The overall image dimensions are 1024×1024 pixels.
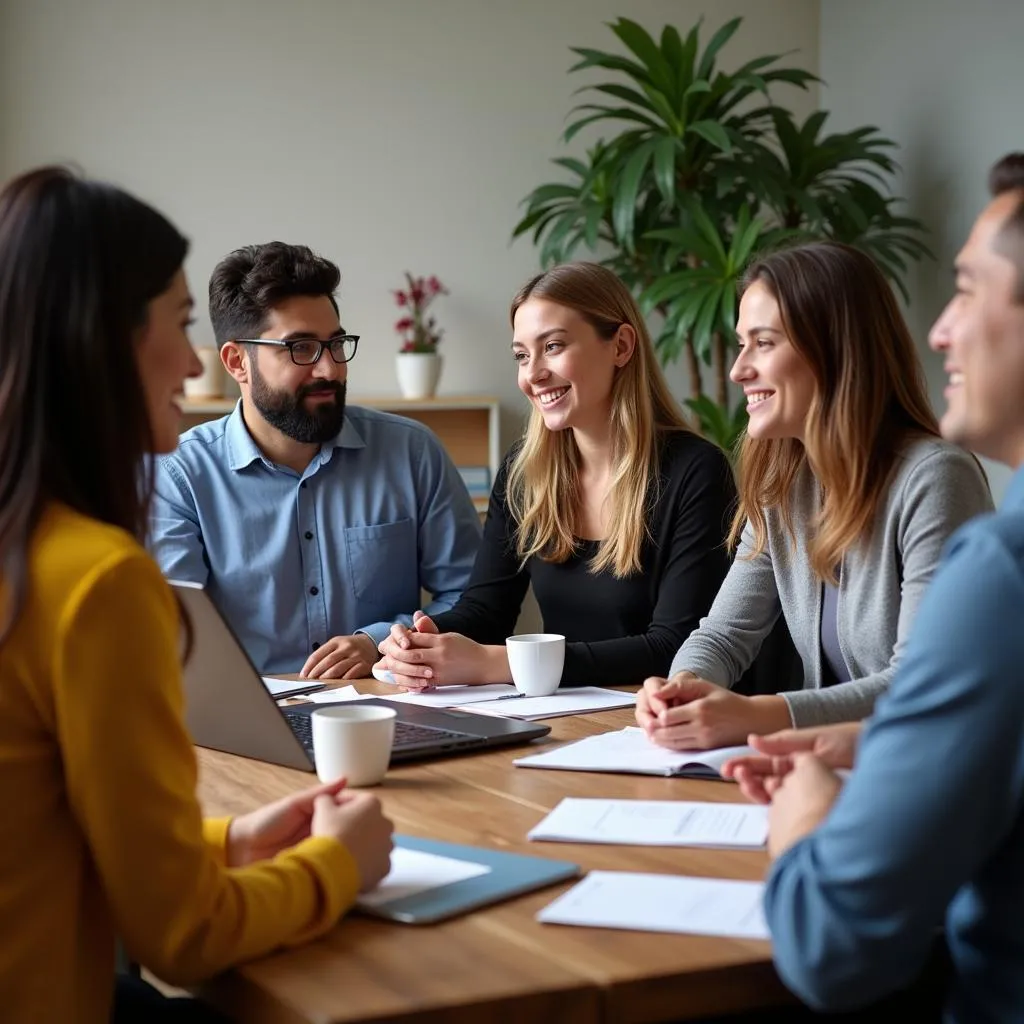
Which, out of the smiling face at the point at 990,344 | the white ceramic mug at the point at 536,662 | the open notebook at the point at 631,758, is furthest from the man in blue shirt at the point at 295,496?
the smiling face at the point at 990,344

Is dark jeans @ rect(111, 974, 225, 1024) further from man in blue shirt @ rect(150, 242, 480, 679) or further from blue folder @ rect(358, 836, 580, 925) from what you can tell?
man in blue shirt @ rect(150, 242, 480, 679)

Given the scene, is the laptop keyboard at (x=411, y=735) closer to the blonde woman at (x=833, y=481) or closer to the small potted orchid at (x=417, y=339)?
the blonde woman at (x=833, y=481)

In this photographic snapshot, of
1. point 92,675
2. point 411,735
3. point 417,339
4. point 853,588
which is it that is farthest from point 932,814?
point 417,339

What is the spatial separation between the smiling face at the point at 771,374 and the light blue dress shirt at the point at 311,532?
91 centimetres

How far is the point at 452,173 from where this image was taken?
4.60 m

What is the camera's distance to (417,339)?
4.47 meters

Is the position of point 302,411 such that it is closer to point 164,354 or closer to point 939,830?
point 164,354

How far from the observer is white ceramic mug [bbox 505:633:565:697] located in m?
1.89

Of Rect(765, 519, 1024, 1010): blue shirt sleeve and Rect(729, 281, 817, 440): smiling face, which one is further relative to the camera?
Rect(729, 281, 817, 440): smiling face

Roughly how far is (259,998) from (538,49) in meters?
4.19

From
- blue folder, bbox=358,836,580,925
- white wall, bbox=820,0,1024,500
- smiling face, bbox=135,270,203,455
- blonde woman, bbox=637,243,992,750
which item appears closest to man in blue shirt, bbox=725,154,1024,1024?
blue folder, bbox=358,836,580,925

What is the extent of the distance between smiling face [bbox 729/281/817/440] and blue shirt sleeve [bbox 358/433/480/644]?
3.02 feet

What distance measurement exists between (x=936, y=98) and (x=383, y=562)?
9.00 ft

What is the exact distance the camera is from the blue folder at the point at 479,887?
3.48 feet
